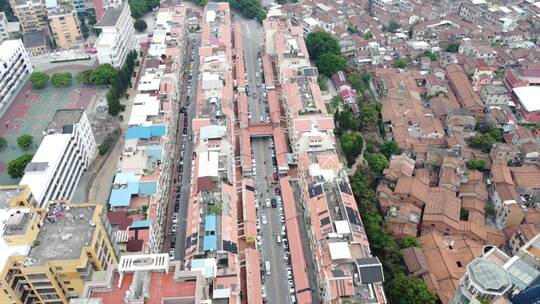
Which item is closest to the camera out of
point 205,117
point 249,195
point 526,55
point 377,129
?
point 249,195

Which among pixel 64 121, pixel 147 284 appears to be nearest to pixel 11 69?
pixel 64 121

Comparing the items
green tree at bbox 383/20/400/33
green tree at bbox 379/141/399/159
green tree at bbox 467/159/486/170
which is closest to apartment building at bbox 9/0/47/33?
green tree at bbox 383/20/400/33

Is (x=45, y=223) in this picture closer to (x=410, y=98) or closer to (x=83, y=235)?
(x=83, y=235)

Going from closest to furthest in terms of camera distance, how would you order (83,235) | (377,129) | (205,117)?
(83,235) → (205,117) → (377,129)

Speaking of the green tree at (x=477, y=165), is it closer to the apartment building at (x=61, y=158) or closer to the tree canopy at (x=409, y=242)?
the tree canopy at (x=409, y=242)

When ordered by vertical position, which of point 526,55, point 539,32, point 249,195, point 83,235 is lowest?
point 83,235

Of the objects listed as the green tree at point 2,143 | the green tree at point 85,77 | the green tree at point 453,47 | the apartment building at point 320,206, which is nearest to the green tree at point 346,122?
the apartment building at point 320,206

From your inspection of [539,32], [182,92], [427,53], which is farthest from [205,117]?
[539,32]
